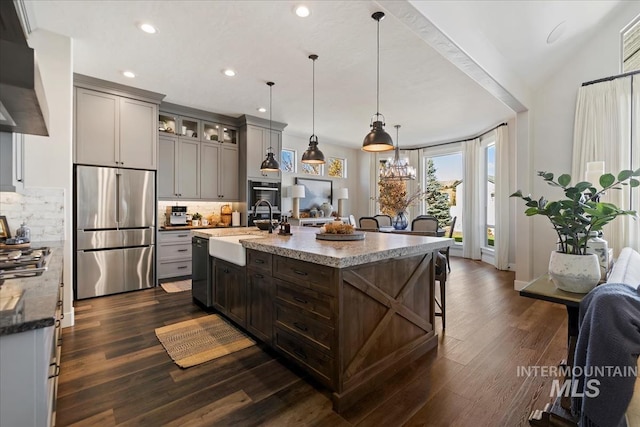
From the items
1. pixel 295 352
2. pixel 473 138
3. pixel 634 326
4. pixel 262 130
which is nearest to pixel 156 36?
pixel 262 130

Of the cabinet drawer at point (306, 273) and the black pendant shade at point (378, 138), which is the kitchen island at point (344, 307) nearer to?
the cabinet drawer at point (306, 273)

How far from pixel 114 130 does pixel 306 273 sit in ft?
12.9

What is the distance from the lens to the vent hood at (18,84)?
38.5 inches

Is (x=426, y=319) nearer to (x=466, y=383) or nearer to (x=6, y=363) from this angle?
(x=466, y=383)

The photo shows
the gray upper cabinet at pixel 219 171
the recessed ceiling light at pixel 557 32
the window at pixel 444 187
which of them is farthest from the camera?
the window at pixel 444 187

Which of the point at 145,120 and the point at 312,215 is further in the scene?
the point at 312,215

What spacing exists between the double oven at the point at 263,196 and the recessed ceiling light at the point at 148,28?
10.0 feet

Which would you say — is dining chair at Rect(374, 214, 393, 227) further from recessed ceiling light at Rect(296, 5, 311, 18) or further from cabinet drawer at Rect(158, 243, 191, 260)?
recessed ceiling light at Rect(296, 5, 311, 18)

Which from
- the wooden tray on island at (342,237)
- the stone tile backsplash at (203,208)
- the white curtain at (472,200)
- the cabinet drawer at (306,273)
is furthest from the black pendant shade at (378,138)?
the white curtain at (472,200)

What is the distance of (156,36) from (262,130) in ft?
9.49

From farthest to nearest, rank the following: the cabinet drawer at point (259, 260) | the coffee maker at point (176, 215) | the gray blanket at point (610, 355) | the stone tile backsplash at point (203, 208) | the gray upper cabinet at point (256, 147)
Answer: the gray upper cabinet at point (256, 147) < the stone tile backsplash at point (203, 208) < the coffee maker at point (176, 215) < the cabinet drawer at point (259, 260) < the gray blanket at point (610, 355)

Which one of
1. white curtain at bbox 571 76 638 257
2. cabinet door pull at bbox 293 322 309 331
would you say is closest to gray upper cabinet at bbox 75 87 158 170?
cabinet door pull at bbox 293 322 309 331

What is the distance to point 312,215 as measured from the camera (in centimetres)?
738

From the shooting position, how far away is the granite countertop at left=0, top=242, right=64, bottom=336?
3.00 feet
